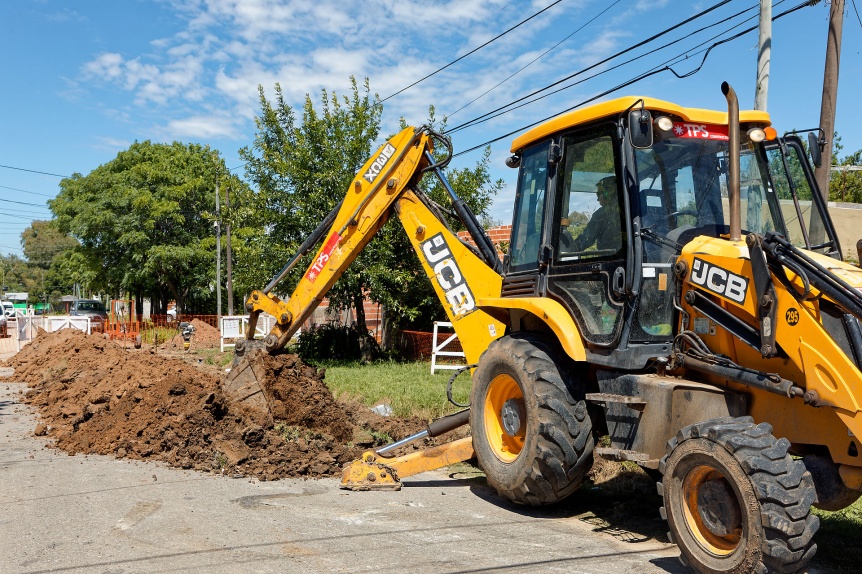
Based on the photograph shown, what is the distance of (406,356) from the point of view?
21.7 metres

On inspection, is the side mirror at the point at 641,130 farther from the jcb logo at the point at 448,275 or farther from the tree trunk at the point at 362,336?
the tree trunk at the point at 362,336

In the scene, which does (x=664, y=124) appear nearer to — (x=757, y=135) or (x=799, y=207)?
(x=757, y=135)

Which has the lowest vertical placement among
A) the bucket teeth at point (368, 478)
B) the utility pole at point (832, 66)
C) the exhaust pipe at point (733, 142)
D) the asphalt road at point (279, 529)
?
the asphalt road at point (279, 529)

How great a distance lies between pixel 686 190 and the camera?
18.9 ft

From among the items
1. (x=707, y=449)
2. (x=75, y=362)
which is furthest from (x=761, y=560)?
(x=75, y=362)

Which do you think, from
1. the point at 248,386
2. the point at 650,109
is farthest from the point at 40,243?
the point at 650,109

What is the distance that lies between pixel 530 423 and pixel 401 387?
771cm

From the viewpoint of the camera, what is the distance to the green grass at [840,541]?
511 cm

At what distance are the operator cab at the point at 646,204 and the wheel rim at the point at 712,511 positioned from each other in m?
1.11

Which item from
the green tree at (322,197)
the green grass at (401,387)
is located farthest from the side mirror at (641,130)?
the green tree at (322,197)

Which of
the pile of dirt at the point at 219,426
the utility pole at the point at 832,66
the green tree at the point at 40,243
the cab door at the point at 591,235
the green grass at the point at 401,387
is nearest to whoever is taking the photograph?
the cab door at the point at 591,235

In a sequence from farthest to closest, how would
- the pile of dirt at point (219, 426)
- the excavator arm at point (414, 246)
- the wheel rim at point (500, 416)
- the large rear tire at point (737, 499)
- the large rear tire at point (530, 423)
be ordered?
the excavator arm at point (414, 246) → the pile of dirt at point (219, 426) → the wheel rim at point (500, 416) → the large rear tire at point (530, 423) → the large rear tire at point (737, 499)

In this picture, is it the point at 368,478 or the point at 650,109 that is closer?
the point at 650,109

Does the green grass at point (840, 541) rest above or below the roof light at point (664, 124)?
below
